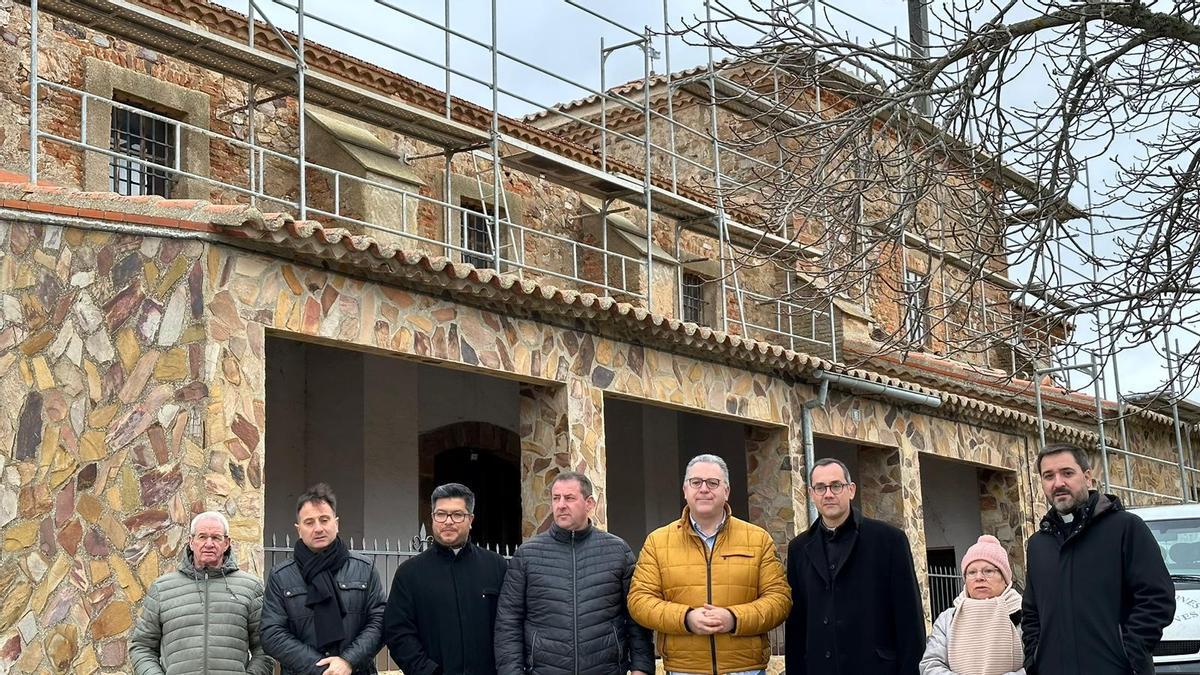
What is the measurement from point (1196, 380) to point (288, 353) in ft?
26.9

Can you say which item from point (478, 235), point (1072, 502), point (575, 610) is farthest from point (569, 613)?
point (478, 235)

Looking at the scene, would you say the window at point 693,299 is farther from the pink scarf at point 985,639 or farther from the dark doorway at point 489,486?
the pink scarf at point 985,639

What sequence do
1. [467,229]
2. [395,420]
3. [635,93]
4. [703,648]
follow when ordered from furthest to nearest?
[635,93], [467,229], [395,420], [703,648]

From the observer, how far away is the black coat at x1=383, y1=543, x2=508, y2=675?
20.8 ft

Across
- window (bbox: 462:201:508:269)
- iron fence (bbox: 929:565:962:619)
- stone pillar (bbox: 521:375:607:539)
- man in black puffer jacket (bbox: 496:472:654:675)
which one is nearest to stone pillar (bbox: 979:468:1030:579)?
iron fence (bbox: 929:565:962:619)

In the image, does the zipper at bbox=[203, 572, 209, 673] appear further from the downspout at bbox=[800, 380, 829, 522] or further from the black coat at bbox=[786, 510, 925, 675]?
the downspout at bbox=[800, 380, 829, 522]

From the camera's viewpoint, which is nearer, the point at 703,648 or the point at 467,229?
the point at 703,648

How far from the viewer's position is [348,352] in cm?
1284

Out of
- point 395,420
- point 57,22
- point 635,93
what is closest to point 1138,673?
point 395,420

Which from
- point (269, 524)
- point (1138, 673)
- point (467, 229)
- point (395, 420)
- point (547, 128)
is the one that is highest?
point (547, 128)

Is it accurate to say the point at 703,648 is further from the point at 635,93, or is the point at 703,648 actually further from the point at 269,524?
the point at 635,93

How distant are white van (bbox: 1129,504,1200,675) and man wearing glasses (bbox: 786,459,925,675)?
313 centimetres

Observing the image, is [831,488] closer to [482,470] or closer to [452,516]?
[452,516]

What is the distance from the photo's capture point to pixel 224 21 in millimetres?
13180
